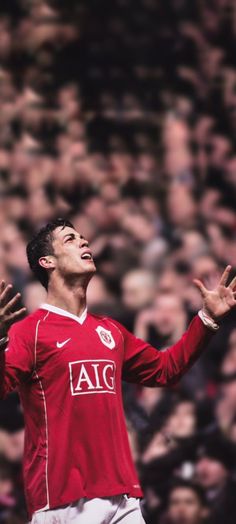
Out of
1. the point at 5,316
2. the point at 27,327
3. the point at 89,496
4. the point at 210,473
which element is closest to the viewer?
the point at 5,316

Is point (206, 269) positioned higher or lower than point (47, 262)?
higher

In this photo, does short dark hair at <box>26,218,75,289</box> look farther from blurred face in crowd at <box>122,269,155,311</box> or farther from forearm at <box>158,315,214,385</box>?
blurred face in crowd at <box>122,269,155,311</box>

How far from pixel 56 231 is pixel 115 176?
3.79 meters

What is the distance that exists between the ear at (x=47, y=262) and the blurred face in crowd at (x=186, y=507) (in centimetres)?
158

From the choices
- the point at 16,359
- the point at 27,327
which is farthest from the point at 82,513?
the point at 27,327

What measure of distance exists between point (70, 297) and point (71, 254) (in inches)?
6.5

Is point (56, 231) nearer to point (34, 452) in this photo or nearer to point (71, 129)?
point (34, 452)

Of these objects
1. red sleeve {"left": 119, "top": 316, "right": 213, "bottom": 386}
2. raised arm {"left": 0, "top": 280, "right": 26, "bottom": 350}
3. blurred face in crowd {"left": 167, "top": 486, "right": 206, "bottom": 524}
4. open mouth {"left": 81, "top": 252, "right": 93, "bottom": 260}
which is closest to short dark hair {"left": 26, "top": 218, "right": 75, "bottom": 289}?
open mouth {"left": 81, "top": 252, "right": 93, "bottom": 260}

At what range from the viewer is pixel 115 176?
8.49 meters

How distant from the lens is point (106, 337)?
15.0 feet

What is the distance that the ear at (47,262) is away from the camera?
15.3 feet

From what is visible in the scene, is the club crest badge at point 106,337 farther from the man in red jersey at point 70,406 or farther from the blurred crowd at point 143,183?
the blurred crowd at point 143,183

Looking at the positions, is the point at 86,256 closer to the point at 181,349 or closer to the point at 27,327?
the point at 27,327

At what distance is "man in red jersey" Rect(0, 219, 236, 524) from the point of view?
14.1 ft
